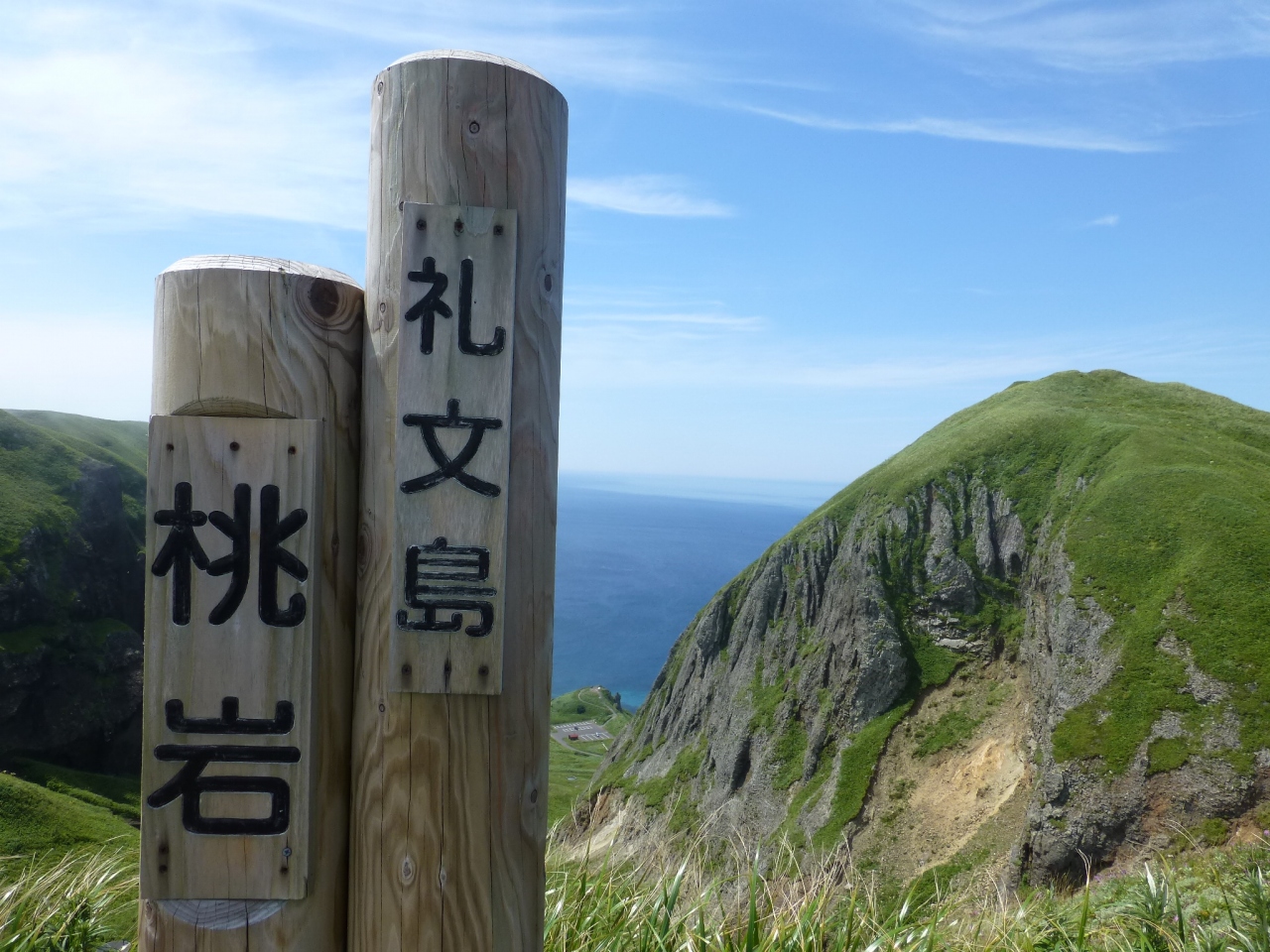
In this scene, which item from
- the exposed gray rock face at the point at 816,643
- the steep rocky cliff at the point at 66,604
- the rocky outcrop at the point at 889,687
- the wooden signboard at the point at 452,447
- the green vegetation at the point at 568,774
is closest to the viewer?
the wooden signboard at the point at 452,447

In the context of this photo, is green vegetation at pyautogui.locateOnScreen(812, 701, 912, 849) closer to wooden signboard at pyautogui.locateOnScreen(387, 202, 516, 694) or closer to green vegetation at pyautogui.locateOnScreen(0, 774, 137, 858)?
green vegetation at pyautogui.locateOnScreen(0, 774, 137, 858)

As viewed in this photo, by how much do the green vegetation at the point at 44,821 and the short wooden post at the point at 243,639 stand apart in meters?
36.0

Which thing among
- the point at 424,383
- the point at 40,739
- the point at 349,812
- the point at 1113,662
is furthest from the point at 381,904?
the point at 40,739

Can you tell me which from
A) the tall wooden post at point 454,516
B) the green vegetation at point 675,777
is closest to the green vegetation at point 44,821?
the green vegetation at point 675,777

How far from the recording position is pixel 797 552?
43844mm

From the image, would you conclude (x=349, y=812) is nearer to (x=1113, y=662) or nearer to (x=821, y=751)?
(x=1113, y=662)

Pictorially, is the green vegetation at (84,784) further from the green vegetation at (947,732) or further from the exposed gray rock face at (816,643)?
the green vegetation at (947,732)

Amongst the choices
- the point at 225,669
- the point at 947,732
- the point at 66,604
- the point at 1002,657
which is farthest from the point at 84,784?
the point at 225,669

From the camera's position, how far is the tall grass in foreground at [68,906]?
380 centimetres

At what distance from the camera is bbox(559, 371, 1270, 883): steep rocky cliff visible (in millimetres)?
24203

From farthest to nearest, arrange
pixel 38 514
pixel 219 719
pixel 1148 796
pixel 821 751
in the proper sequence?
pixel 38 514, pixel 821 751, pixel 1148 796, pixel 219 719

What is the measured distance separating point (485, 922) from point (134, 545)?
67.8m

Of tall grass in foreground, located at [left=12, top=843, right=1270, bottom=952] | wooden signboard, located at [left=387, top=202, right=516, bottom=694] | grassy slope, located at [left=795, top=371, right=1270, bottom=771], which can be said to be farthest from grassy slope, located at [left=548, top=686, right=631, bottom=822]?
wooden signboard, located at [left=387, top=202, right=516, bottom=694]

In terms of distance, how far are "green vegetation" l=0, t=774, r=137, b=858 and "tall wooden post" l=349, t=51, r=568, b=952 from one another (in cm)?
3631
